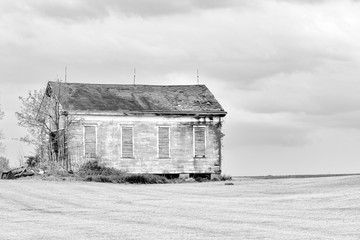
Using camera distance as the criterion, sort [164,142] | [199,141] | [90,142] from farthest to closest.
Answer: [199,141]
[164,142]
[90,142]

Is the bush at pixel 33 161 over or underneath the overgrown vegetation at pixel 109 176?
over

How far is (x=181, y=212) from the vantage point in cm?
2311

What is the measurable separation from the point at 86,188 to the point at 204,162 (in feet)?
43.9

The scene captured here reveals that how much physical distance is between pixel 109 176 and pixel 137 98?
7.59 m

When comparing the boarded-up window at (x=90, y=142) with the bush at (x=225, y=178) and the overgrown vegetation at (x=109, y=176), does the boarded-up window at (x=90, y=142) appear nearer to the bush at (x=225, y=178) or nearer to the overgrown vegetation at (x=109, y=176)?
the overgrown vegetation at (x=109, y=176)

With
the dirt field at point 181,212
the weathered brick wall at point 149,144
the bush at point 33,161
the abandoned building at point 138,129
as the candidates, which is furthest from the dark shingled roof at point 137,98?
the dirt field at point 181,212

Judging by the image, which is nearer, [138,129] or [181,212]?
[181,212]

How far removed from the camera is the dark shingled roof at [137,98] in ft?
153

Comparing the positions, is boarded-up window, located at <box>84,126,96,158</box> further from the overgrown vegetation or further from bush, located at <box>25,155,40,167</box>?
bush, located at <box>25,155,40,167</box>

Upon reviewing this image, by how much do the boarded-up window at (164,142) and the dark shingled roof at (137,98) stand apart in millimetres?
1177

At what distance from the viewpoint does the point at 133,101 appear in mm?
48250

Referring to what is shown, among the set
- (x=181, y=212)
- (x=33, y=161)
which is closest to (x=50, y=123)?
(x=33, y=161)

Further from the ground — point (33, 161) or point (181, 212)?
point (33, 161)

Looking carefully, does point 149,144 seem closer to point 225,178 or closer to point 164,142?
point 164,142
